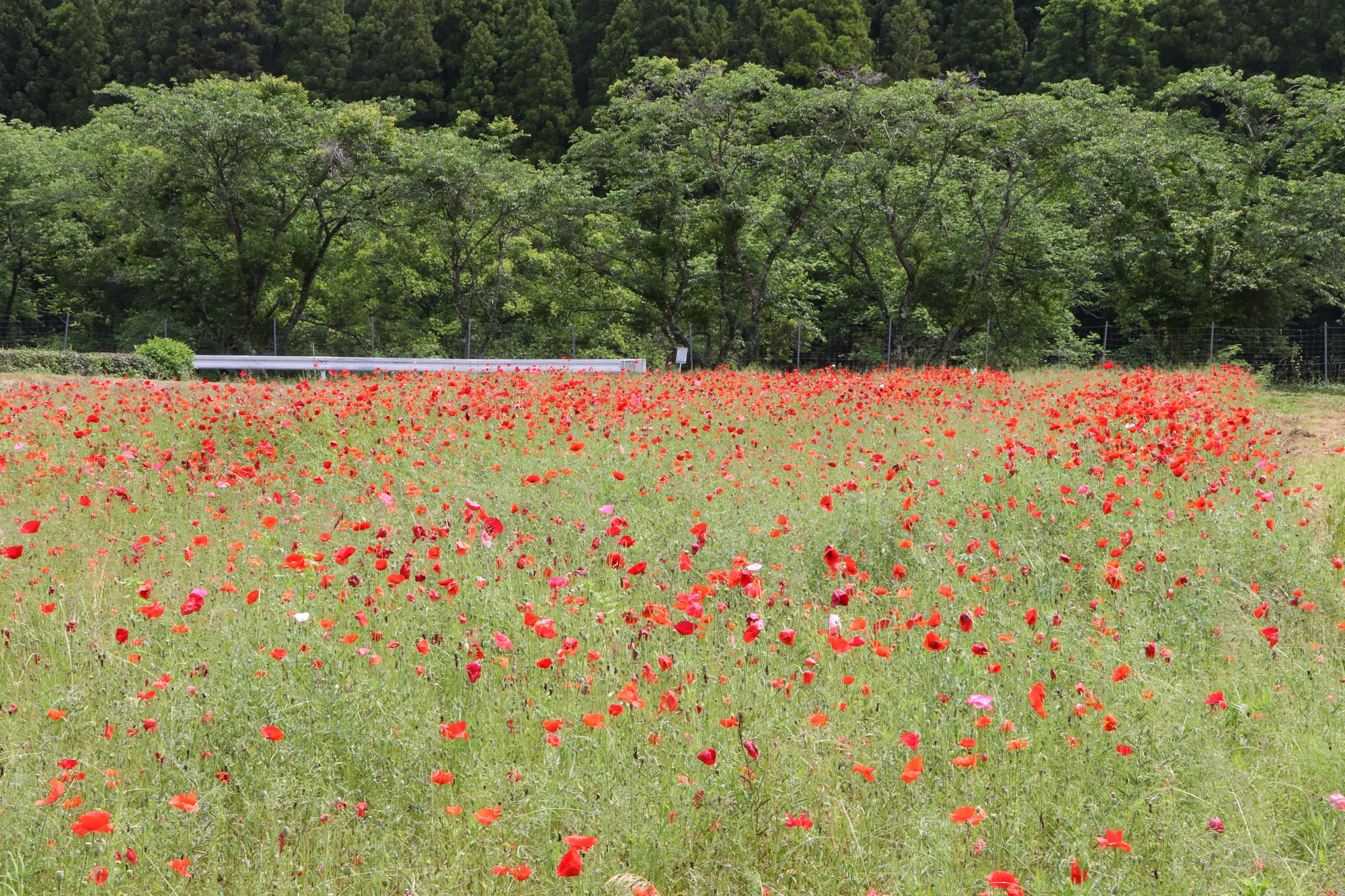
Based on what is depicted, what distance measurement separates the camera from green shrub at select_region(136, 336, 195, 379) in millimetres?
19391

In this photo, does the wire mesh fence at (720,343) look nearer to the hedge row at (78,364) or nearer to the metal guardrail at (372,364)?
the metal guardrail at (372,364)

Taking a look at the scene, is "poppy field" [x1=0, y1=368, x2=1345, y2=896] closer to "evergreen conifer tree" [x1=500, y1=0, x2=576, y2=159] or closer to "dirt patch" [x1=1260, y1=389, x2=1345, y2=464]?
"dirt patch" [x1=1260, y1=389, x2=1345, y2=464]

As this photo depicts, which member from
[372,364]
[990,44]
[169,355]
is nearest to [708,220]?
[372,364]

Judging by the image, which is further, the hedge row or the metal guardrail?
the metal guardrail

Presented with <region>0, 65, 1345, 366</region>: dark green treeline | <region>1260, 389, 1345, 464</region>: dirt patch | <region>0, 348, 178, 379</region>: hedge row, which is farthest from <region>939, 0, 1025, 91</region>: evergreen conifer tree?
<region>0, 348, 178, 379</region>: hedge row

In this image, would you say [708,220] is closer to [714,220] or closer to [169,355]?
[714,220]

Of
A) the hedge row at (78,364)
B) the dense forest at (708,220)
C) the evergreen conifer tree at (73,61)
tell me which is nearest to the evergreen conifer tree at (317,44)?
the evergreen conifer tree at (73,61)

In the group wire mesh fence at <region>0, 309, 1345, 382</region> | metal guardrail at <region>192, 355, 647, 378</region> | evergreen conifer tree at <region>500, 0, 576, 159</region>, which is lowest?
metal guardrail at <region>192, 355, 647, 378</region>

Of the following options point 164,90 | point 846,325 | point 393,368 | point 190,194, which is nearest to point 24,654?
point 393,368

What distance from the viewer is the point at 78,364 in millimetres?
18281

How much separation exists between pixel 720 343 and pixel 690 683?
2426cm

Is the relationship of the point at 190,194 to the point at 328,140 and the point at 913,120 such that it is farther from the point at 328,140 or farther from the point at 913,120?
the point at 913,120

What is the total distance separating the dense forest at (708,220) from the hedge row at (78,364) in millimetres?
7923

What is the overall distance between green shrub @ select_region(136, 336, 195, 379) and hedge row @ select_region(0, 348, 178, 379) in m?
0.48
